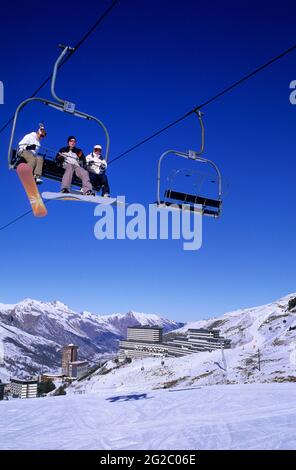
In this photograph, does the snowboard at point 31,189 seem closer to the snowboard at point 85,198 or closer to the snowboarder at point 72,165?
the snowboard at point 85,198

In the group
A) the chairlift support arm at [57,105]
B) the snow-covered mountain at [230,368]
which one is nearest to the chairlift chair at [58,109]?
the chairlift support arm at [57,105]

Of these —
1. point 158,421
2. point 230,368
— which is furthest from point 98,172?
point 230,368

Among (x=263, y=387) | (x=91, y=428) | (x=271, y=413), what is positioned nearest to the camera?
(x=91, y=428)

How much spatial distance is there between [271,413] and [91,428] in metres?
5.24

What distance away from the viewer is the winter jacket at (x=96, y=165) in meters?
11.9

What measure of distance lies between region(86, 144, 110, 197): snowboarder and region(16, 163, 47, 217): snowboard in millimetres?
1877

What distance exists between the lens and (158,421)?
10.8m

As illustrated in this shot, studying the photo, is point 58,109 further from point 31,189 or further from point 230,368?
point 230,368

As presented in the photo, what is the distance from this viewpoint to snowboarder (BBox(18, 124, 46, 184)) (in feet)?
35.5

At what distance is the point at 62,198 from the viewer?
35.6 ft

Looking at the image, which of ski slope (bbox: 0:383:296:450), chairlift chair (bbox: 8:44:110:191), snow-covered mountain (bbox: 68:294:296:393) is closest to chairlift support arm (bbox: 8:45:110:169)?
chairlift chair (bbox: 8:44:110:191)

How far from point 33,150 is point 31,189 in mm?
1176

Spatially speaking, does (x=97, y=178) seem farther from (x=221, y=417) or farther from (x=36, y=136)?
(x=221, y=417)
